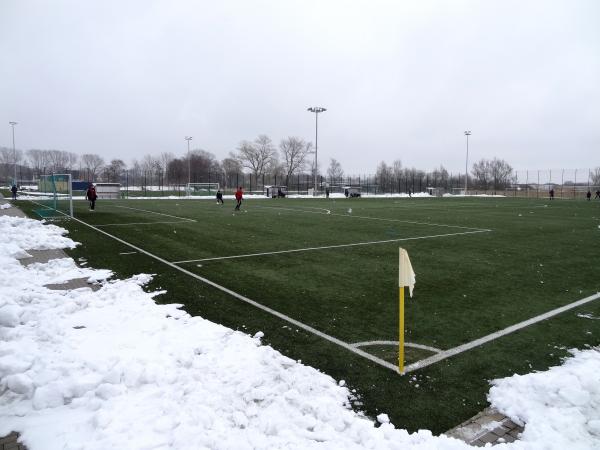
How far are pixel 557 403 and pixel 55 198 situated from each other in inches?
1021

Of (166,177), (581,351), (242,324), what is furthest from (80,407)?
(166,177)

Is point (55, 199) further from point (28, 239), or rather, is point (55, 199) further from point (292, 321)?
point (292, 321)

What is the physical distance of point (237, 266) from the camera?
11.1 m

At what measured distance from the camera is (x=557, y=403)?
4.30 m

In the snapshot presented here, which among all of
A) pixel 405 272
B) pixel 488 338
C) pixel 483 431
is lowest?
pixel 483 431

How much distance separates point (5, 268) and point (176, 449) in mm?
8105

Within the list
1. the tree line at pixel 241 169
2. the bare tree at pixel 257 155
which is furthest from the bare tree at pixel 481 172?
the bare tree at pixel 257 155

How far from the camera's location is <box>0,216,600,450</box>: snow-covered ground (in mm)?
3676

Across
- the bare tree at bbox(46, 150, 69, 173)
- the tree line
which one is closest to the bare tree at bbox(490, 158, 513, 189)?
the tree line

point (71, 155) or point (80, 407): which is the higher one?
point (71, 155)

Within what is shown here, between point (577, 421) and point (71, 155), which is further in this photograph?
point (71, 155)

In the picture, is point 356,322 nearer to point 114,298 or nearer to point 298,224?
point 114,298

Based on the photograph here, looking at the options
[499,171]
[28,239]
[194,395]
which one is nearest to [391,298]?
[194,395]

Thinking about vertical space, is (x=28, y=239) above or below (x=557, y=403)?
above
